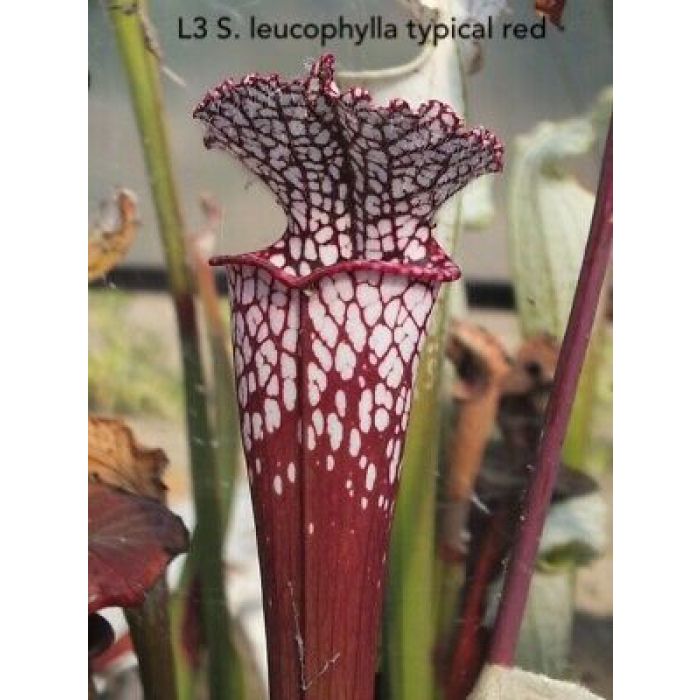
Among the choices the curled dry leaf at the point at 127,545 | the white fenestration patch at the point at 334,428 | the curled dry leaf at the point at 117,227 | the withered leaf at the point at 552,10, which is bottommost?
the curled dry leaf at the point at 127,545

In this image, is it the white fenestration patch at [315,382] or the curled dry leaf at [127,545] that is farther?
the curled dry leaf at [127,545]

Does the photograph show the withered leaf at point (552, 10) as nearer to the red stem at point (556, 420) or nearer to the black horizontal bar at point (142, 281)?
the red stem at point (556, 420)

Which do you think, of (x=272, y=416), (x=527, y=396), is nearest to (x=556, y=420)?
(x=527, y=396)

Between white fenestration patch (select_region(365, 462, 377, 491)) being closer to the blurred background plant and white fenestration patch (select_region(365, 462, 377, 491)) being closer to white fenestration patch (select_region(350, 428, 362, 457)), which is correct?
white fenestration patch (select_region(350, 428, 362, 457))

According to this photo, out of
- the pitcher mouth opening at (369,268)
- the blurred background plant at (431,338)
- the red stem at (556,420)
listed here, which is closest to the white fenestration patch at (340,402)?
the pitcher mouth opening at (369,268)

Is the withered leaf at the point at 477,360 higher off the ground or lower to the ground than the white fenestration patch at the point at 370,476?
higher

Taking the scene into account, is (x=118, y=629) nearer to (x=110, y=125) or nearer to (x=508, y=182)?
(x=110, y=125)

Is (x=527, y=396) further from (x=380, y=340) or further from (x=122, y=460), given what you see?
(x=122, y=460)
